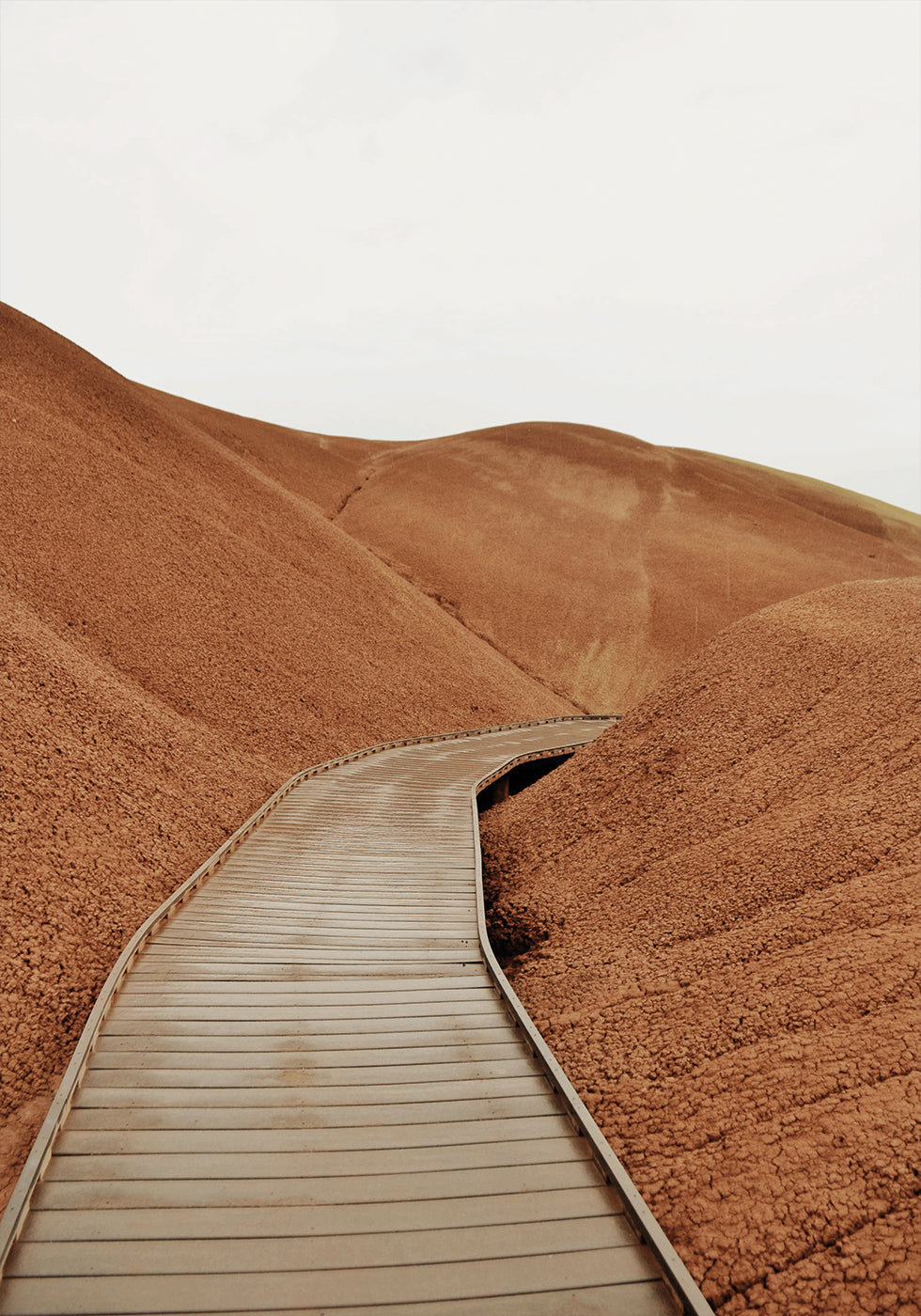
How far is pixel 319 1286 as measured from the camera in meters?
3.59

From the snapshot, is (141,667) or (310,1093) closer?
(310,1093)

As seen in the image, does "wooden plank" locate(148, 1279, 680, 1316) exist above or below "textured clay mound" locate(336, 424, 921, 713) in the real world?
below

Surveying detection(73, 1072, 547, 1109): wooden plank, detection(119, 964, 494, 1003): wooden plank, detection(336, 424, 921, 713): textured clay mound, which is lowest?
detection(119, 964, 494, 1003): wooden plank

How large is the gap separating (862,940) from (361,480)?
187 feet

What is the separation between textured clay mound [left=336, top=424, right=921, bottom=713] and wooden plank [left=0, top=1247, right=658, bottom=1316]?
34.9 metres

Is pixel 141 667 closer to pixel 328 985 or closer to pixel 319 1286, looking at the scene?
pixel 328 985

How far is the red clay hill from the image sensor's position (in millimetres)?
9523

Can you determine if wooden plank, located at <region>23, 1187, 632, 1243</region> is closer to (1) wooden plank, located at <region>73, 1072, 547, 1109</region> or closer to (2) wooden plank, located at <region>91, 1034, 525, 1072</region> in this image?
(1) wooden plank, located at <region>73, 1072, 547, 1109</region>

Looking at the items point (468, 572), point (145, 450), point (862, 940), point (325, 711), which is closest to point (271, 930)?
point (862, 940)

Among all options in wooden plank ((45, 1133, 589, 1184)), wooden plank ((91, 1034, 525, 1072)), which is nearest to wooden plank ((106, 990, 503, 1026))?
wooden plank ((91, 1034, 525, 1072))

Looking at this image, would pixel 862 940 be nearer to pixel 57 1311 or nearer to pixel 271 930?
pixel 271 930

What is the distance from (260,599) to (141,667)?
6760mm

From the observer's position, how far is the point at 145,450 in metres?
31.1

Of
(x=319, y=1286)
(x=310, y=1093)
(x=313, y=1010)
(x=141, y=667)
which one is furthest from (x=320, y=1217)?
(x=141, y=667)
